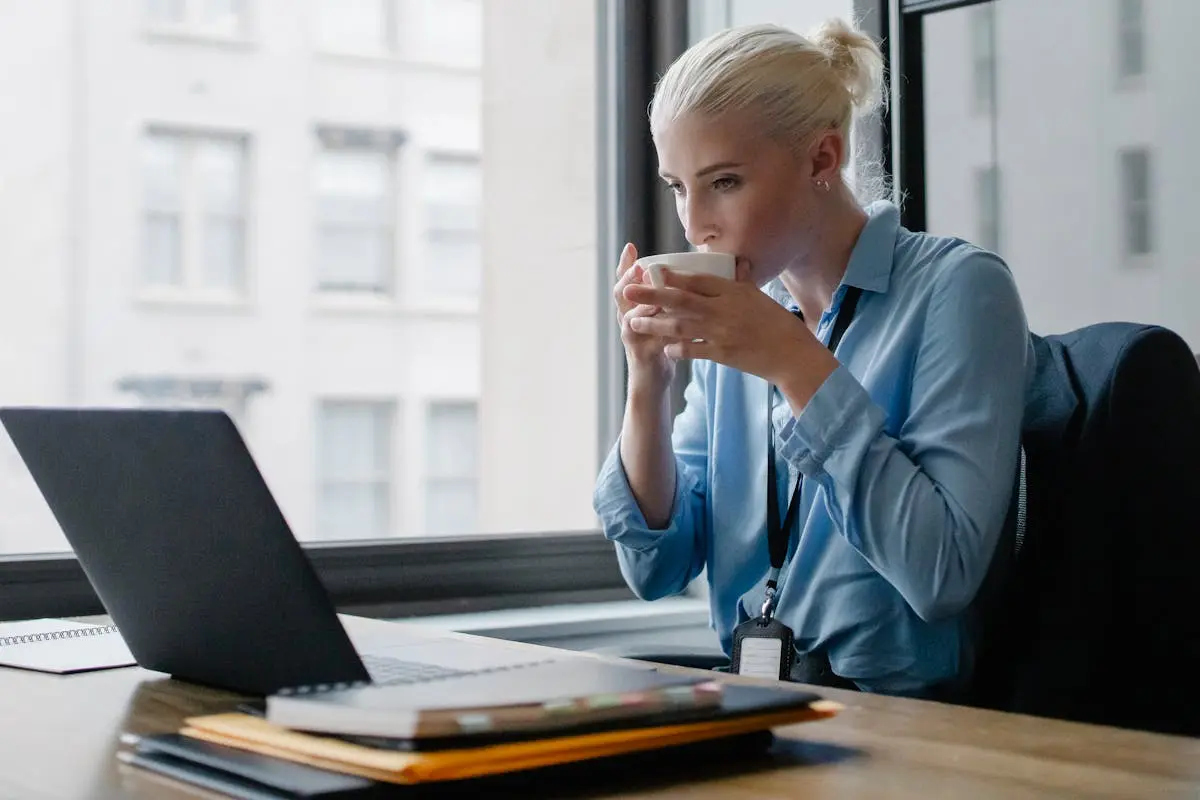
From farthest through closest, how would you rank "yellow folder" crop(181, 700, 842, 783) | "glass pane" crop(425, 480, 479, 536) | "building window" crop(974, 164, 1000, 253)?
"glass pane" crop(425, 480, 479, 536)
"building window" crop(974, 164, 1000, 253)
"yellow folder" crop(181, 700, 842, 783)

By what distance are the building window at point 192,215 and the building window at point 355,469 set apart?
0.95 feet

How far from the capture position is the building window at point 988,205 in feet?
6.84

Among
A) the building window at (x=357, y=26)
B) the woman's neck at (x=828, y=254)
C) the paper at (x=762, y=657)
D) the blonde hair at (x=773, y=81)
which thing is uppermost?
the building window at (x=357, y=26)

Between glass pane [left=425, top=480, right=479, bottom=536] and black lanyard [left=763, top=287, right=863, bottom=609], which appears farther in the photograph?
glass pane [left=425, top=480, right=479, bottom=536]

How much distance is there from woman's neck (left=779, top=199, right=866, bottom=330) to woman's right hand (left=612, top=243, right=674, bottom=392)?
189 mm

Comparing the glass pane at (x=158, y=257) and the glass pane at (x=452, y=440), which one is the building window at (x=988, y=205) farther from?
the glass pane at (x=158, y=257)

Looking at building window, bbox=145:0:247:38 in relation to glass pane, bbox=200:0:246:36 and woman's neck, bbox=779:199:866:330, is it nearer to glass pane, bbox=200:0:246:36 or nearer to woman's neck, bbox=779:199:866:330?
glass pane, bbox=200:0:246:36

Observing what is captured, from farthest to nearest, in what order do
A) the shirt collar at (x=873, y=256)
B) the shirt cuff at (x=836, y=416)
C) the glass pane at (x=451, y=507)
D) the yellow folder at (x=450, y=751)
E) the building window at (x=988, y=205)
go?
the glass pane at (x=451, y=507) < the building window at (x=988, y=205) < the shirt collar at (x=873, y=256) < the shirt cuff at (x=836, y=416) < the yellow folder at (x=450, y=751)

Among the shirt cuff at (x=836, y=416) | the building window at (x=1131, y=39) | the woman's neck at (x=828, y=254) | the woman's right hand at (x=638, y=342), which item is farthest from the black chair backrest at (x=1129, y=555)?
the building window at (x=1131, y=39)

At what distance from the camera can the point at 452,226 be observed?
2.55m

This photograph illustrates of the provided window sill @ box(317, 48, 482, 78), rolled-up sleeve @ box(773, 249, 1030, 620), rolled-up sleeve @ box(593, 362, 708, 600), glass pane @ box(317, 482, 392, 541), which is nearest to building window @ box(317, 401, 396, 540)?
glass pane @ box(317, 482, 392, 541)

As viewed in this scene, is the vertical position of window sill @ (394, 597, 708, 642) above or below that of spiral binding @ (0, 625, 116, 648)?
below

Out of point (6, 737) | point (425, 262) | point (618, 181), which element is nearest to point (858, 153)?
point (618, 181)

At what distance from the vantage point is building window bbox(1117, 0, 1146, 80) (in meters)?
1.87
